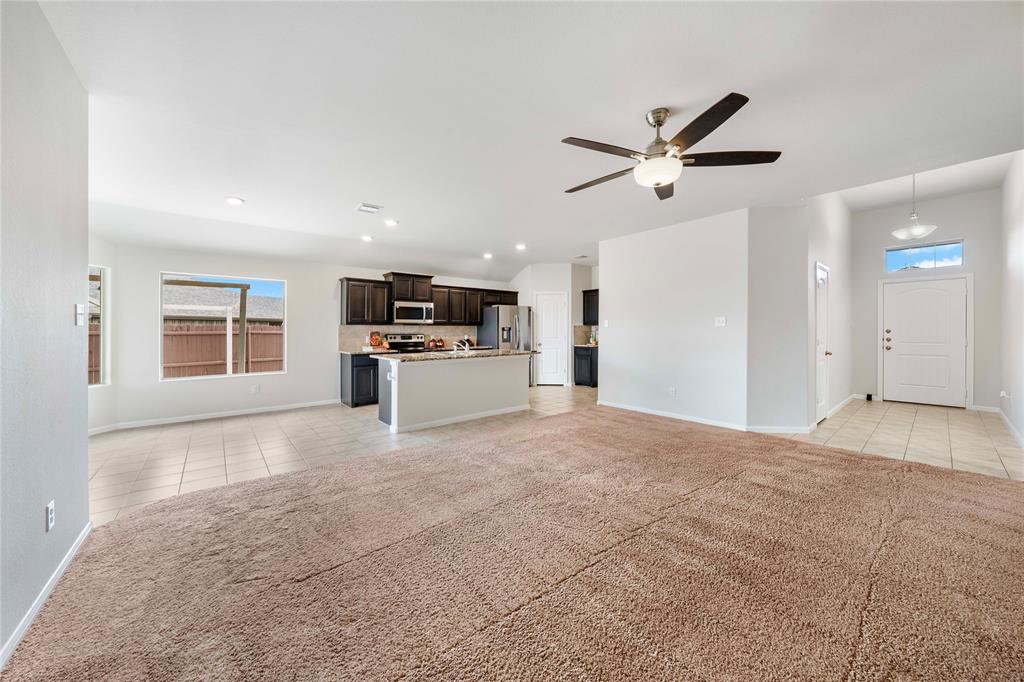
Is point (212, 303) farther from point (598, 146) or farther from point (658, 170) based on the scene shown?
point (658, 170)

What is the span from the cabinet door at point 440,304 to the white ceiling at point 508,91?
12.7 feet

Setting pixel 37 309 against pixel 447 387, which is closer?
pixel 37 309

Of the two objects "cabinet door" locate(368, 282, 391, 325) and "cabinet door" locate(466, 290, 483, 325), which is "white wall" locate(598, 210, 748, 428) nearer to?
"cabinet door" locate(466, 290, 483, 325)

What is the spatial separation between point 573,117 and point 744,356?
3.56 metres

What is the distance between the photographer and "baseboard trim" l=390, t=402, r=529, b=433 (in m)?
4.83

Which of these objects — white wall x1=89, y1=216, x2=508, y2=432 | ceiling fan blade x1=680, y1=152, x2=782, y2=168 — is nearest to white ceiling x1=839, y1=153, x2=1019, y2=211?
ceiling fan blade x1=680, y1=152, x2=782, y2=168

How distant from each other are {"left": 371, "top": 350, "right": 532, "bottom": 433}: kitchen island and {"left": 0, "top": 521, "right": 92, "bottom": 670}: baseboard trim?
2.84 meters

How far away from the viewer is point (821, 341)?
507 centimetres

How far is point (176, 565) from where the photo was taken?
203 cm

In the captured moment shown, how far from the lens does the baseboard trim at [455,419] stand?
4.83 meters

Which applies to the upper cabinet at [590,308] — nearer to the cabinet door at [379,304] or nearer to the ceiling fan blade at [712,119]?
the cabinet door at [379,304]

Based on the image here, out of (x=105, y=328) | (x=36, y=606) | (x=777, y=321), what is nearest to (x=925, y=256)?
(x=777, y=321)

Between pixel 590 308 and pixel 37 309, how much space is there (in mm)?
7936

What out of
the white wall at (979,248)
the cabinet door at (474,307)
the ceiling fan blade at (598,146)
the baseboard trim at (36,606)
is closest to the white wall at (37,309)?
the baseboard trim at (36,606)
